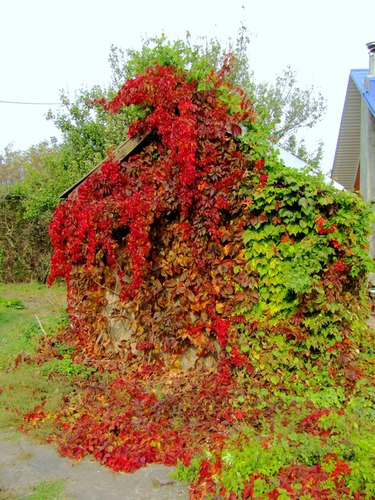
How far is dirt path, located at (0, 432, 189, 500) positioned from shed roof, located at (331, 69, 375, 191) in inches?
492

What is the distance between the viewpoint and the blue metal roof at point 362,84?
12.3 metres

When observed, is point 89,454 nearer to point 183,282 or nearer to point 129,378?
point 129,378

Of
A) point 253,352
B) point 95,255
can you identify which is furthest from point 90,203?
point 253,352

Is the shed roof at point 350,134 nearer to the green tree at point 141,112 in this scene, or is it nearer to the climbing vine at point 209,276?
the green tree at point 141,112

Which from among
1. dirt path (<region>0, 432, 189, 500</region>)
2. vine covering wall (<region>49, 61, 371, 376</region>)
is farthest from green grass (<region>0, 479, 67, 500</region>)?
vine covering wall (<region>49, 61, 371, 376</region>)

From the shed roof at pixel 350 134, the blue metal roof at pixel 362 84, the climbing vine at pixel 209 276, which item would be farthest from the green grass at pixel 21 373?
the shed roof at pixel 350 134

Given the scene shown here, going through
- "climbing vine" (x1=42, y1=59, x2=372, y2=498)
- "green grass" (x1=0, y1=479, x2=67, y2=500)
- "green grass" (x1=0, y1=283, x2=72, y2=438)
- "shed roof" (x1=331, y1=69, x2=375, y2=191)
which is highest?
"shed roof" (x1=331, y1=69, x2=375, y2=191)

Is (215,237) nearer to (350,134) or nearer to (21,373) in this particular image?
(21,373)

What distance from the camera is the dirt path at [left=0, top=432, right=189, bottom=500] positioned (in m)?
3.79

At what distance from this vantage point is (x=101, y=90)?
1542 centimetres

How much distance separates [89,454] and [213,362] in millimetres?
2038

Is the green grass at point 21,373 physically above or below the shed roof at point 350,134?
below

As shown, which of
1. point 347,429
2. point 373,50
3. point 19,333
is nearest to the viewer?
point 347,429

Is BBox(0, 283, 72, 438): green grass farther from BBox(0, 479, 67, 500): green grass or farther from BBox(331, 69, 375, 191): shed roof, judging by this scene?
BBox(331, 69, 375, 191): shed roof
